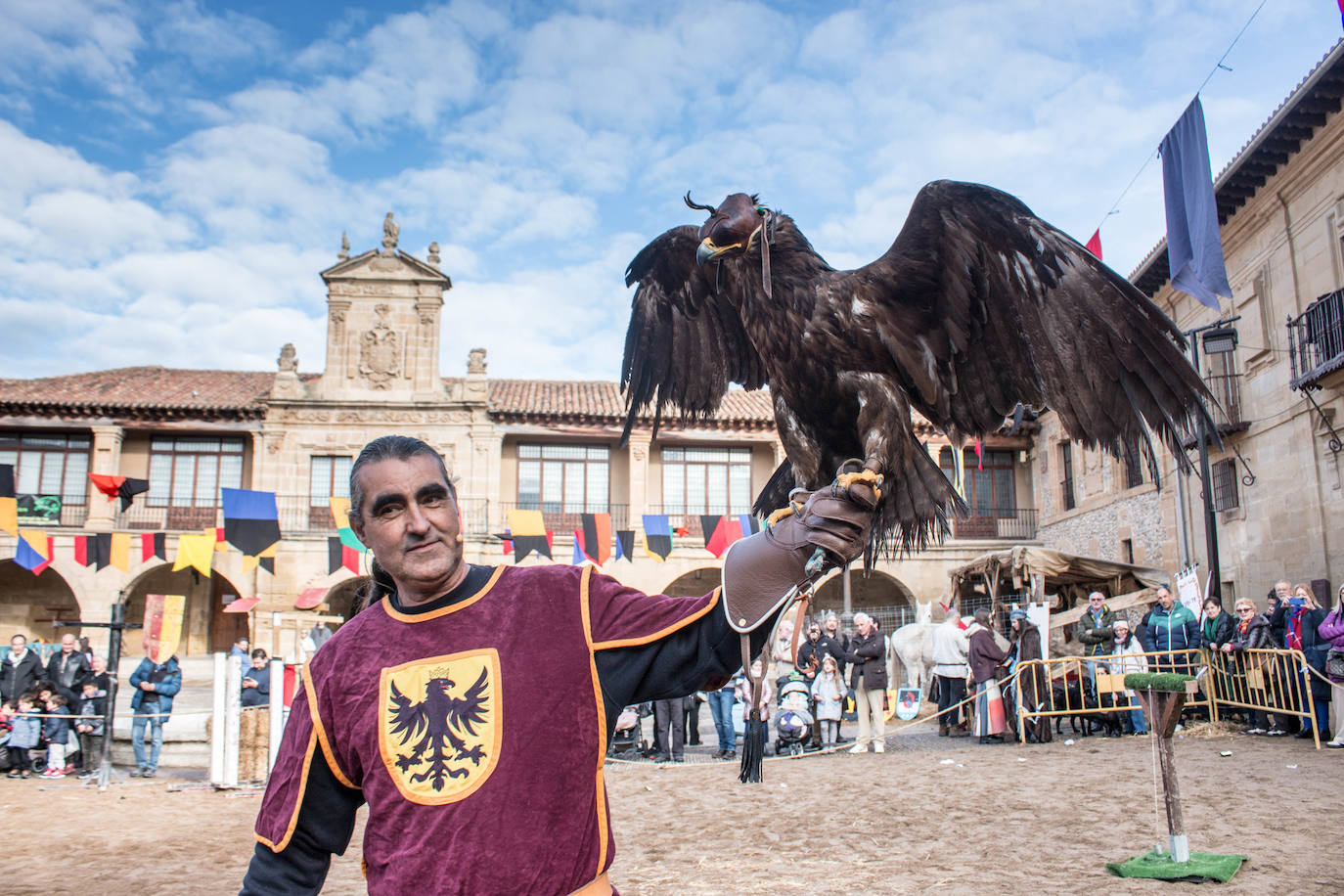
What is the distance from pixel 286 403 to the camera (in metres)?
22.6

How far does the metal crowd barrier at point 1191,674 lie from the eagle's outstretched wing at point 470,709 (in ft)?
31.1

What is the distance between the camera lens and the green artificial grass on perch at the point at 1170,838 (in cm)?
459

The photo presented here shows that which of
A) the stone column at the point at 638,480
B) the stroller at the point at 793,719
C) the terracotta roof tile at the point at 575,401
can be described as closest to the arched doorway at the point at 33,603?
the terracotta roof tile at the point at 575,401

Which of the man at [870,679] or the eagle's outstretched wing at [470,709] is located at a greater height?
the eagle's outstretched wing at [470,709]

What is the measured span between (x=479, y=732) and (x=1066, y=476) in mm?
23463

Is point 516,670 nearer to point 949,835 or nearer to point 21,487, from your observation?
point 949,835

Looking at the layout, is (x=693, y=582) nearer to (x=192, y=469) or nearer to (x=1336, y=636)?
(x=192, y=469)

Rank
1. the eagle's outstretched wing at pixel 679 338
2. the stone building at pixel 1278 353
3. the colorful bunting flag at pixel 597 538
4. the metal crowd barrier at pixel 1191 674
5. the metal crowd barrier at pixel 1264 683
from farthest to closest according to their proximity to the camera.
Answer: the colorful bunting flag at pixel 597 538, the stone building at pixel 1278 353, the metal crowd barrier at pixel 1191 674, the metal crowd barrier at pixel 1264 683, the eagle's outstretched wing at pixel 679 338

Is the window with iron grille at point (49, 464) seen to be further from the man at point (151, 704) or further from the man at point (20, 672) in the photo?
the man at point (151, 704)

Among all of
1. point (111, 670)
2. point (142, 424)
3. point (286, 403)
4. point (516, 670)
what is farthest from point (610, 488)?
point (516, 670)

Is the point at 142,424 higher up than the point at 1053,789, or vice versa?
the point at 142,424

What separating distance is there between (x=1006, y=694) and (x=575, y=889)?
33.8ft

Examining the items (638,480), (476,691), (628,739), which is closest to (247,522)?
(628,739)

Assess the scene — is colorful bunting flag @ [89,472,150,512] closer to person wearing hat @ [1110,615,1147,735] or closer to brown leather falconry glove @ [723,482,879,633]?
person wearing hat @ [1110,615,1147,735]
